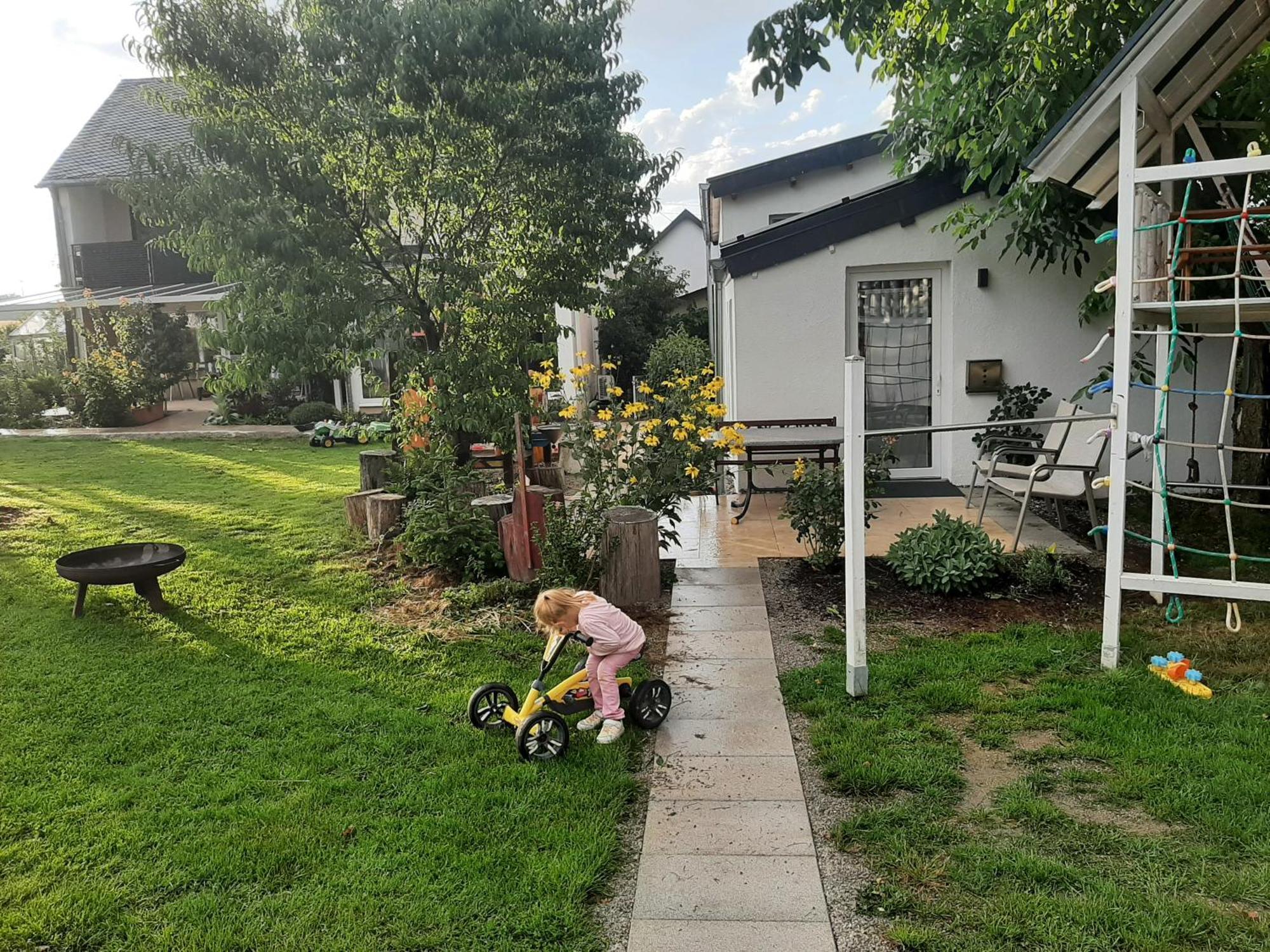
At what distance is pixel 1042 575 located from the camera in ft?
19.0

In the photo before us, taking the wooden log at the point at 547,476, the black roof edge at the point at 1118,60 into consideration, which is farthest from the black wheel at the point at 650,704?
the wooden log at the point at 547,476

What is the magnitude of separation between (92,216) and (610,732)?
885 inches

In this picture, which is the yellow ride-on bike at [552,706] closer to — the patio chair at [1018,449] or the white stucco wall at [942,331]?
the patio chair at [1018,449]

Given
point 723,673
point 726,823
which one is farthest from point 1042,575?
point 726,823

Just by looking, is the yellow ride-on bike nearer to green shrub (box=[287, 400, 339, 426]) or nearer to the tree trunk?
the tree trunk

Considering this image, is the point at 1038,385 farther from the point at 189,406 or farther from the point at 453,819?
the point at 189,406

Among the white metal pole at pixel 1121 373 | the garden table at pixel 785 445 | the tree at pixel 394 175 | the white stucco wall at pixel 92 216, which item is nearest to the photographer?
the white metal pole at pixel 1121 373

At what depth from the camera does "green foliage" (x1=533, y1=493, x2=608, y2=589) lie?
583 cm

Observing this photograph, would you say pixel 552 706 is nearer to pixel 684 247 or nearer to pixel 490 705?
pixel 490 705

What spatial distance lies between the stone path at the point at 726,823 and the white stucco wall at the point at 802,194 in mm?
8717

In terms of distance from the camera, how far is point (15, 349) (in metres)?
22.5

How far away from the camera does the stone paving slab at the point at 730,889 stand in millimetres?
2736

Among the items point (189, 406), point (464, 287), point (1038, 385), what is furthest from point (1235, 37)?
point (189, 406)

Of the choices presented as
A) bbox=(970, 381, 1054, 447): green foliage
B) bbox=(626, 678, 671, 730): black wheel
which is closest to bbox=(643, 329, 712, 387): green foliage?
bbox=(970, 381, 1054, 447): green foliage
